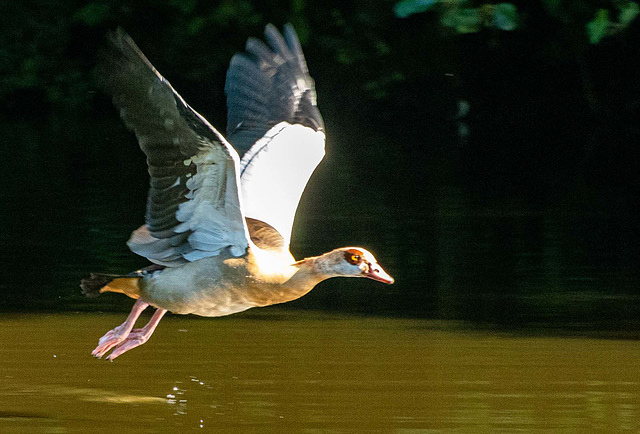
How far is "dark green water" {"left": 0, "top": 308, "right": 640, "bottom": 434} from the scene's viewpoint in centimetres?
677

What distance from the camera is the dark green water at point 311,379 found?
6766 mm

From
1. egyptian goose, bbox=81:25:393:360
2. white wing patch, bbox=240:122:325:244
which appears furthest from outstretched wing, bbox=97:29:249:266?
white wing patch, bbox=240:122:325:244

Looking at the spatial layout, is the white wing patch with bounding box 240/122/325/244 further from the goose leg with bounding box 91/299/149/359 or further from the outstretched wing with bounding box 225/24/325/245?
the goose leg with bounding box 91/299/149/359

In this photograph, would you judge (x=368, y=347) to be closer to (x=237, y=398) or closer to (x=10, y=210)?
(x=237, y=398)

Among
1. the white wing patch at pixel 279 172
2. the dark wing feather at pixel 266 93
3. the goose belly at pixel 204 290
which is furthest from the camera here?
the dark wing feather at pixel 266 93

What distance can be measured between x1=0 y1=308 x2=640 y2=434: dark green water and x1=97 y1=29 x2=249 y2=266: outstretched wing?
2.61 ft

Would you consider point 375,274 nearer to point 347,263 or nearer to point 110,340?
point 347,263

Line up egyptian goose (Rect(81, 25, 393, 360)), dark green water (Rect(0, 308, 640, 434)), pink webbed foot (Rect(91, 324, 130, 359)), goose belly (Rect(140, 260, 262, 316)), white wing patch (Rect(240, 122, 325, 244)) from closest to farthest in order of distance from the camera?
egyptian goose (Rect(81, 25, 393, 360)) < dark green water (Rect(0, 308, 640, 434)) < goose belly (Rect(140, 260, 262, 316)) < pink webbed foot (Rect(91, 324, 130, 359)) < white wing patch (Rect(240, 122, 325, 244))

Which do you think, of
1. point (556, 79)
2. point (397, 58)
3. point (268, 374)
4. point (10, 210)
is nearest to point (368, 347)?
point (268, 374)

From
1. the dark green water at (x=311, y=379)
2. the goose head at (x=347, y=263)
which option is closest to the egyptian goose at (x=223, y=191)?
the goose head at (x=347, y=263)

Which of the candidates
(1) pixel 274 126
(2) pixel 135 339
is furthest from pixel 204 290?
(1) pixel 274 126

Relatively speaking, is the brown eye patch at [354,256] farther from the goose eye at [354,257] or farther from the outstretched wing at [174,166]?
the outstretched wing at [174,166]

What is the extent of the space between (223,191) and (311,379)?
53.3 inches

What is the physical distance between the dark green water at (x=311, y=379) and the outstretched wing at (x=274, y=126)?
928mm
